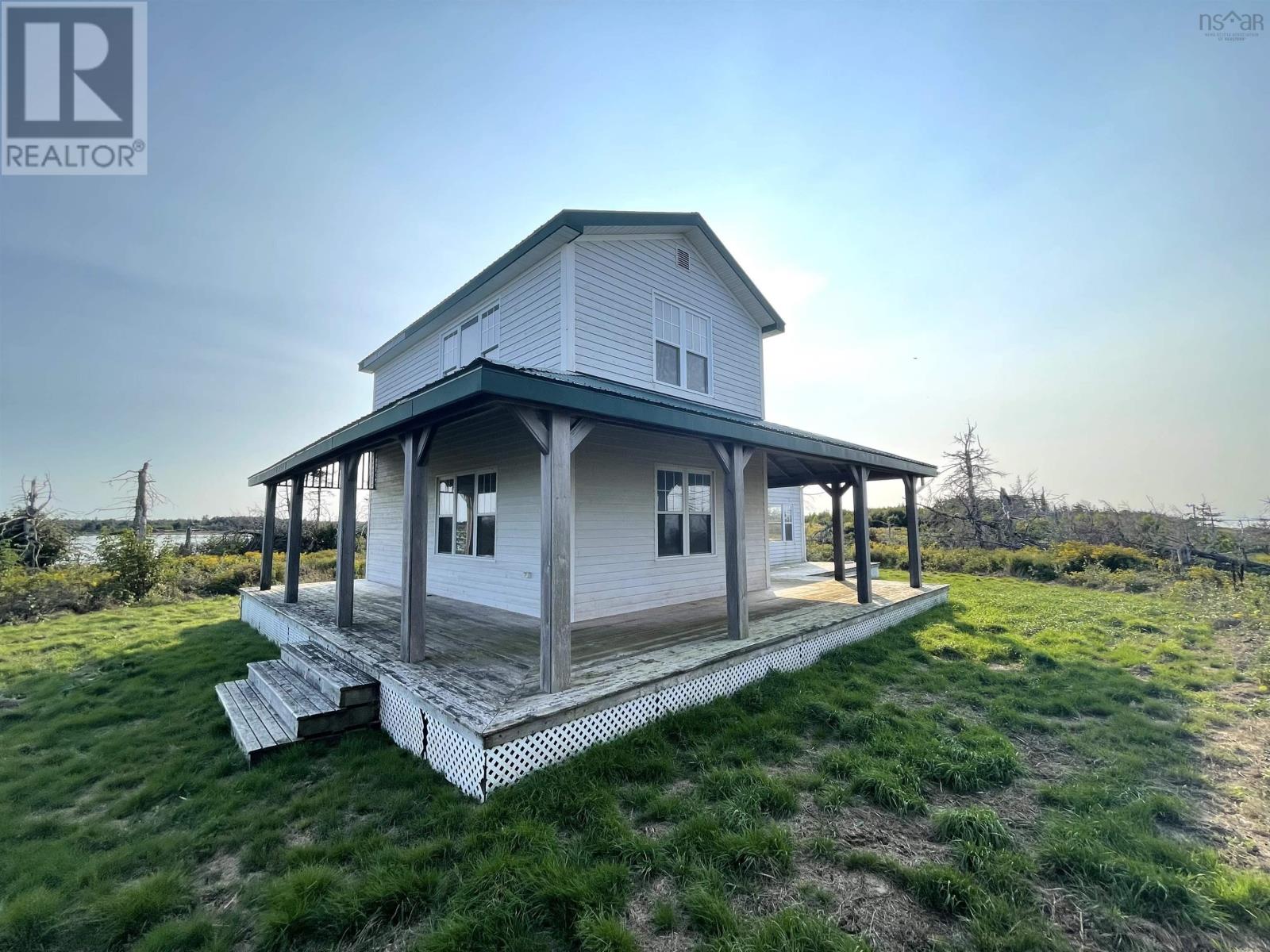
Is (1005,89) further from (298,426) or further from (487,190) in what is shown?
(298,426)

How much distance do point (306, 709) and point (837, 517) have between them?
11167mm

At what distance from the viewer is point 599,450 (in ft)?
24.2

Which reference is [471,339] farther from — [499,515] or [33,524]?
[33,524]

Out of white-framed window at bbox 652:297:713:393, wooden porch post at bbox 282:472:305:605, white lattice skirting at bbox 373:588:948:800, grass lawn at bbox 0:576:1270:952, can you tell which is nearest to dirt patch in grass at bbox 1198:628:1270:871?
grass lawn at bbox 0:576:1270:952

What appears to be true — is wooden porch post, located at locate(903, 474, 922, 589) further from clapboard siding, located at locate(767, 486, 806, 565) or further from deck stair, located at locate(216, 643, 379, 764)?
deck stair, located at locate(216, 643, 379, 764)

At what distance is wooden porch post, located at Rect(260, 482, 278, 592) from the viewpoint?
9711 mm

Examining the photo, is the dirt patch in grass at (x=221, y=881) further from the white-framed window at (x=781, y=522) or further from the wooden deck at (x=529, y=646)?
the white-framed window at (x=781, y=522)

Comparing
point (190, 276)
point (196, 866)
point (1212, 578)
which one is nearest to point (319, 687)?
point (196, 866)

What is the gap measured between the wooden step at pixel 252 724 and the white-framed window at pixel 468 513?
3.63 meters

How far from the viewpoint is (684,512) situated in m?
8.56

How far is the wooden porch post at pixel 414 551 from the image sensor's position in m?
5.00

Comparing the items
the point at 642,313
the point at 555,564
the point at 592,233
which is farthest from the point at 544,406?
the point at 642,313

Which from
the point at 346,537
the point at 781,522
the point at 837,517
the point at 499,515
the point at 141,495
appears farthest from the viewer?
the point at 781,522

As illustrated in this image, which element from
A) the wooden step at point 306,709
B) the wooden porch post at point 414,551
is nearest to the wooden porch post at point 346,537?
the wooden step at point 306,709
